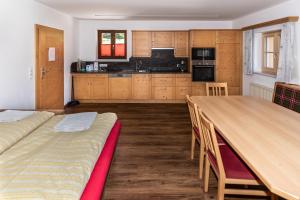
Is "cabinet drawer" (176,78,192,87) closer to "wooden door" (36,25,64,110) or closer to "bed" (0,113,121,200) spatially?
"wooden door" (36,25,64,110)

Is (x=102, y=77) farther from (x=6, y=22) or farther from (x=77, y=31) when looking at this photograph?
(x=6, y=22)

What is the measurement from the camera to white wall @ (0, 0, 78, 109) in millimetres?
4262

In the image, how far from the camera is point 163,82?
27.8 feet

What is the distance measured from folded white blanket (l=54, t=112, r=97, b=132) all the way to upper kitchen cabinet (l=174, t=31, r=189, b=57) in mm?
5956

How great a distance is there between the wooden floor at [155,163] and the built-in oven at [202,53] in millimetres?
2143

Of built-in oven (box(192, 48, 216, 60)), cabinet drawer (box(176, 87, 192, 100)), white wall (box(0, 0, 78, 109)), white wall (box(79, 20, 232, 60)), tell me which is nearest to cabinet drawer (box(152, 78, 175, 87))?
cabinet drawer (box(176, 87, 192, 100))

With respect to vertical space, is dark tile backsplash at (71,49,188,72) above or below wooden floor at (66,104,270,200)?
above

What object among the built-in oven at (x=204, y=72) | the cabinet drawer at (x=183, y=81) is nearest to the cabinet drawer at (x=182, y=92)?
the cabinet drawer at (x=183, y=81)

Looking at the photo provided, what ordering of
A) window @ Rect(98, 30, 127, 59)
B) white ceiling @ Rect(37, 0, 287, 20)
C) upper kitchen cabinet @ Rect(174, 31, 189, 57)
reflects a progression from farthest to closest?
window @ Rect(98, 30, 127, 59), upper kitchen cabinet @ Rect(174, 31, 189, 57), white ceiling @ Rect(37, 0, 287, 20)

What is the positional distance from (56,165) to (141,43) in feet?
23.4

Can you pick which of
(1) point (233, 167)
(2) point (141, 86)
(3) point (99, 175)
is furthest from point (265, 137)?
(2) point (141, 86)

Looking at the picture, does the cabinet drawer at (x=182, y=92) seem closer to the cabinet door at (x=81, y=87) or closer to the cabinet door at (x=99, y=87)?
the cabinet door at (x=99, y=87)

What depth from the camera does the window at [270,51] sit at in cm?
639

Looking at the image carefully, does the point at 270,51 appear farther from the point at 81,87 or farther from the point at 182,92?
the point at 81,87
